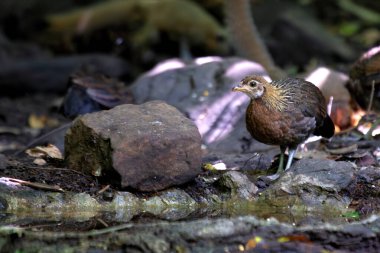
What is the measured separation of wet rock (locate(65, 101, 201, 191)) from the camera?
5.46m

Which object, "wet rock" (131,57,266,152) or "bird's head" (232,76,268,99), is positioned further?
"wet rock" (131,57,266,152)

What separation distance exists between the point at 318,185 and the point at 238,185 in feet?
2.12

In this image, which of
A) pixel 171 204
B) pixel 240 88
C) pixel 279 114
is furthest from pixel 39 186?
pixel 279 114

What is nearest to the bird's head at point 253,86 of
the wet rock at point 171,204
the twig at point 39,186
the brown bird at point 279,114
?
the brown bird at point 279,114

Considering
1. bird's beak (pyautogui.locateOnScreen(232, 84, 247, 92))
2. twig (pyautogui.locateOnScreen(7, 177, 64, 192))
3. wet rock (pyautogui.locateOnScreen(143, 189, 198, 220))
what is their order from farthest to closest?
bird's beak (pyautogui.locateOnScreen(232, 84, 247, 92))
twig (pyautogui.locateOnScreen(7, 177, 64, 192))
wet rock (pyautogui.locateOnScreen(143, 189, 198, 220))

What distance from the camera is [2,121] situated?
959 cm

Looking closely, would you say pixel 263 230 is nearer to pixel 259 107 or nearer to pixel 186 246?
pixel 186 246

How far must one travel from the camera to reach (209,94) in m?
8.37

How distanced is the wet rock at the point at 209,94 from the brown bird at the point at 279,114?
130 centimetres

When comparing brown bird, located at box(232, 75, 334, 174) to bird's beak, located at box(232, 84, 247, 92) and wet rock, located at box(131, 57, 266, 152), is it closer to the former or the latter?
bird's beak, located at box(232, 84, 247, 92)

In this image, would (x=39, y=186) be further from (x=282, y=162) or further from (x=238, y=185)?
(x=282, y=162)

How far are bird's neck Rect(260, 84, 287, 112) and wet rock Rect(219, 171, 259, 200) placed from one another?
86cm

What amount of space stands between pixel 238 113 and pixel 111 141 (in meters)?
2.84

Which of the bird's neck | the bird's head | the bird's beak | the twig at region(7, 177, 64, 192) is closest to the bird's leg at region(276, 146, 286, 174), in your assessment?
the bird's neck
